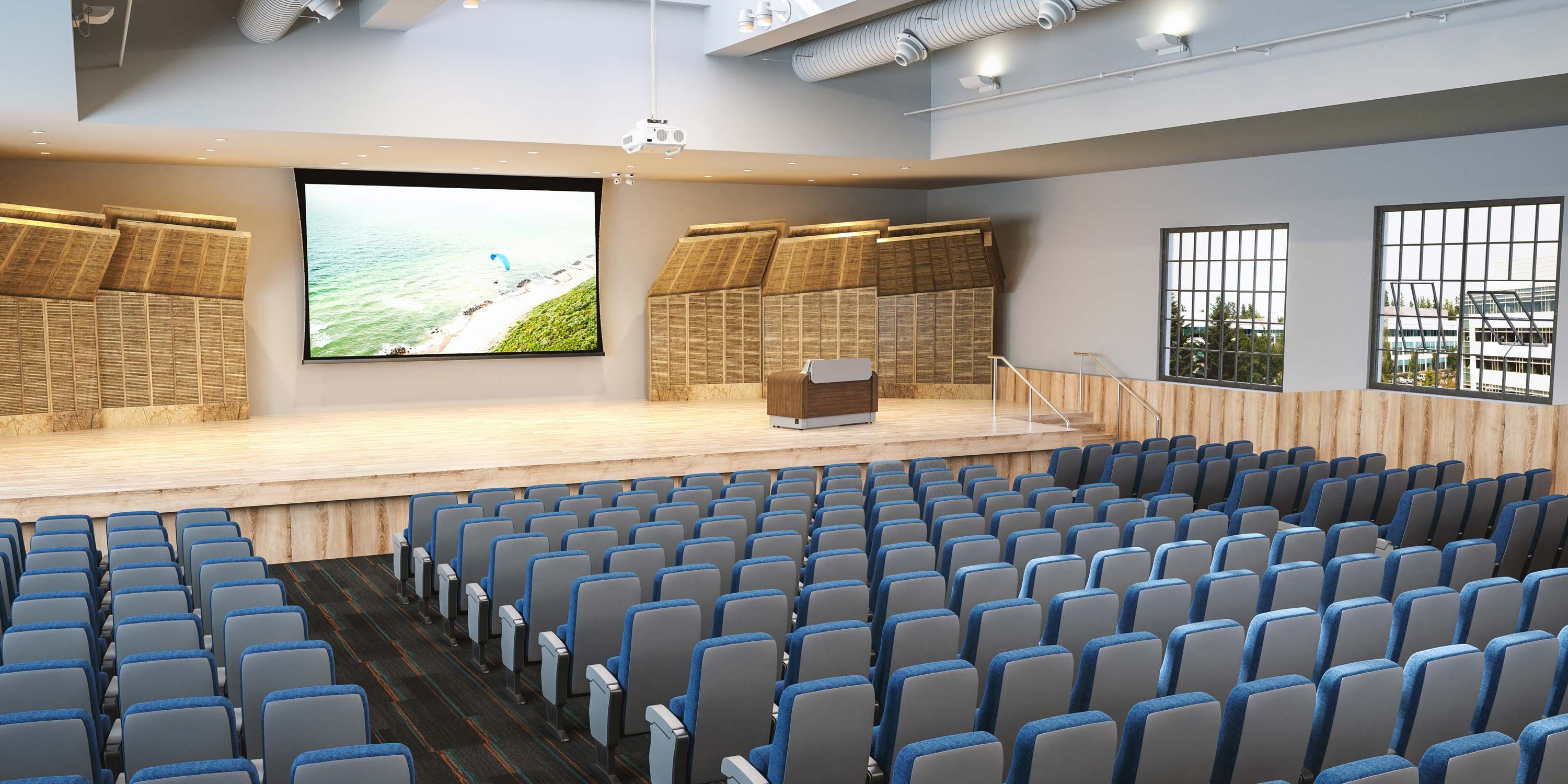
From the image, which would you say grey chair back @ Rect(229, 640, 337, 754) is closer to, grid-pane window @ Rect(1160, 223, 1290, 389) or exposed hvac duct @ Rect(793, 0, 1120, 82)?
exposed hvac duct @ Rect(793, 0, 1120, 82)

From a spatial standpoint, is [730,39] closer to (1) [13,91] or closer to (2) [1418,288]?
(1) [13,91]

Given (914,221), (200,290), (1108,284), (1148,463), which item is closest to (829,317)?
(914,221)

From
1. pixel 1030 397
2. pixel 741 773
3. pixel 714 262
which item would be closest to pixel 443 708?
pixel 741 773

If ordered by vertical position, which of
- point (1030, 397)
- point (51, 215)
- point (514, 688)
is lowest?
point (514, 688)

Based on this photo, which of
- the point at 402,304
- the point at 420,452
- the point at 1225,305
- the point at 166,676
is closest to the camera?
the point at 166,676

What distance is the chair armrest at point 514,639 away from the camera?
18.8ft

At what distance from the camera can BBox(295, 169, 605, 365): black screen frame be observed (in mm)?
14680

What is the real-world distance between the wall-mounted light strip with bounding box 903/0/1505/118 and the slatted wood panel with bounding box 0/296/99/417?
1037 cm

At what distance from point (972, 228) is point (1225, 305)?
3.97 meters

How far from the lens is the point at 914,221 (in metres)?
18.7

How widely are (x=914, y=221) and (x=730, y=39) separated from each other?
745 centimetres

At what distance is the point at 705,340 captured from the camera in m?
16.9

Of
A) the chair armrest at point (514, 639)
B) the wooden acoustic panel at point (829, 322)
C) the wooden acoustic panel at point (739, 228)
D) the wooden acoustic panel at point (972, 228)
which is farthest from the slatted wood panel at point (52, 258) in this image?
the wooden acoustic panel at point (972, 228)

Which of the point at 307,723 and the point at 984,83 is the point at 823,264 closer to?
the point at 984,83
